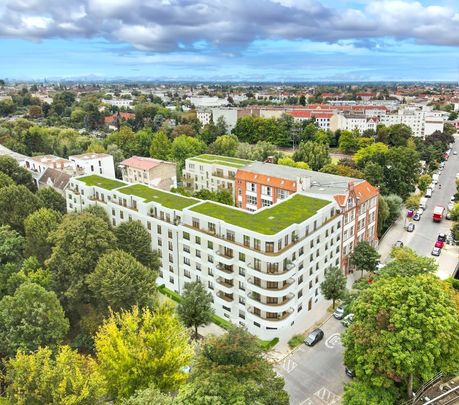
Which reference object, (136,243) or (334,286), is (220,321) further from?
(136,243)

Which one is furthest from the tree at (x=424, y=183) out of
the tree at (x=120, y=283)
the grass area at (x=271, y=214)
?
the tree at (x=120, y=283)

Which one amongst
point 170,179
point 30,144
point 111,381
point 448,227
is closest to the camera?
point 111,381

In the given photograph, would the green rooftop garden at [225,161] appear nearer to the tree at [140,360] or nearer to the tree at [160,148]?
the tree at [160,148]

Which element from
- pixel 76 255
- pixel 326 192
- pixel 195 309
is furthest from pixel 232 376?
pixel 326 192

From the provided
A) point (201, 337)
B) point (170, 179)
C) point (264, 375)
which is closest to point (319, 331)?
point (201, 337)

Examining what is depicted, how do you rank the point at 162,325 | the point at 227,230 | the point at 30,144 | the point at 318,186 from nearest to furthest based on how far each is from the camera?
the point at 162,325 → the point at 227,230 → the point at 318,186 → the point at 30,144

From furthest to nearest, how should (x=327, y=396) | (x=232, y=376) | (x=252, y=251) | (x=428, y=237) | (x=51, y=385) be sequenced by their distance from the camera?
(x=428, y=237), (x=252, y=251), (x=327, y=396), (x=51, y=385), (x=232, y=376)

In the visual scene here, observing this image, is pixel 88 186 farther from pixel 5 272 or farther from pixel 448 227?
pixel 448 227
